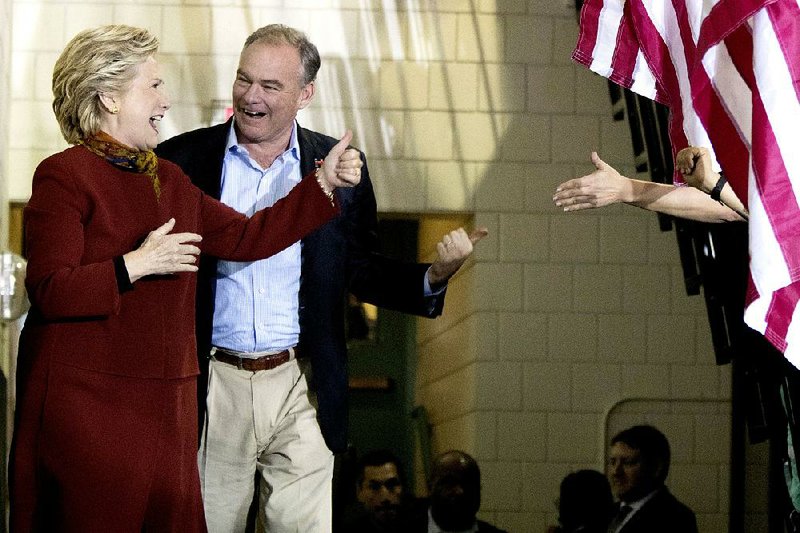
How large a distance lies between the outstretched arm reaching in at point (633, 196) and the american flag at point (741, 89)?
0.19 ft

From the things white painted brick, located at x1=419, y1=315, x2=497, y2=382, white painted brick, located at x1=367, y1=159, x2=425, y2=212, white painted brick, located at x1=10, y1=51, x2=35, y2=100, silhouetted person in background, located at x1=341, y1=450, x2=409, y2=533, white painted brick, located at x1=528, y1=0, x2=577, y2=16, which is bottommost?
silhouetted person in background, located at x1=341, y1=450, x2=409, y2=533

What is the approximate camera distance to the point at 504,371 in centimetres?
611

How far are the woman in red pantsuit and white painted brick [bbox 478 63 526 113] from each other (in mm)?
3195

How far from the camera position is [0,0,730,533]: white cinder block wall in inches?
239

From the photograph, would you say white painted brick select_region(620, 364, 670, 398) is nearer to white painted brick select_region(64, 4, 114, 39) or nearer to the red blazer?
white painted brick select_region(64, 4, 114, 39)

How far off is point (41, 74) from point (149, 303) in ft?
10.9

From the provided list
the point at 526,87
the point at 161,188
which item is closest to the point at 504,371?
the point at 526,87

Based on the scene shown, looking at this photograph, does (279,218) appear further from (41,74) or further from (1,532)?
(41,74)

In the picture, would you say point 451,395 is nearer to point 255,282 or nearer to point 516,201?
point 516,201

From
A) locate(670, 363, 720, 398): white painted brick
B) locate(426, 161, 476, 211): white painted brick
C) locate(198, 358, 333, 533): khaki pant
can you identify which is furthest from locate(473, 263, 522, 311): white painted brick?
locate(198, 358, 333, 533): khaki pant

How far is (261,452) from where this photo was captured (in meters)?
3.51

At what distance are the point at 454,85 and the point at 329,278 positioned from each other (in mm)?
2752

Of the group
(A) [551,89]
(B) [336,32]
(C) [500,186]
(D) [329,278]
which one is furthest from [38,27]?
(D) [329,278]

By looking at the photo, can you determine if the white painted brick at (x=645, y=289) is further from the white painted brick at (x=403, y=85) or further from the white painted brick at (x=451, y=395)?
the white painted brick at (x=403, y=85)
